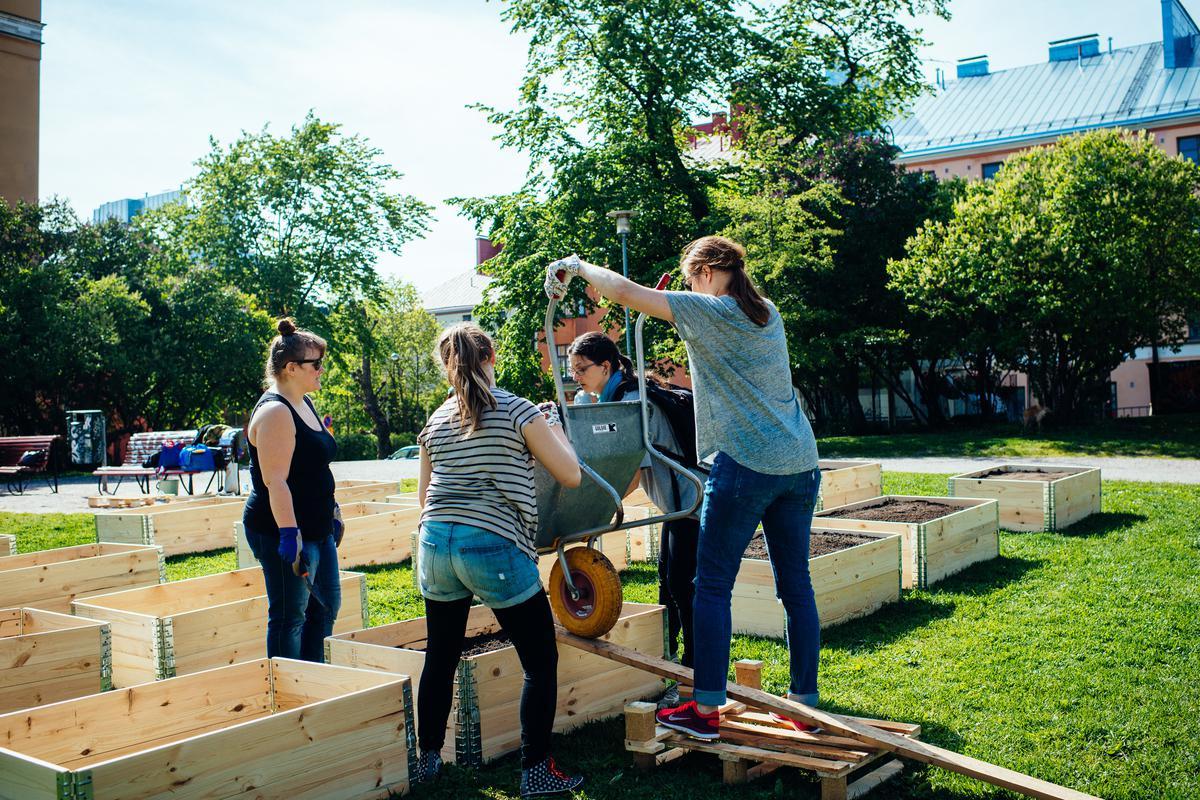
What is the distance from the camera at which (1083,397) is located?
82.5ft

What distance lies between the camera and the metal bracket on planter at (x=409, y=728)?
3979mm

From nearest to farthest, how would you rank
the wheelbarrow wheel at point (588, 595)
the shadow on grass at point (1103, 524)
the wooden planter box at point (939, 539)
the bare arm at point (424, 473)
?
the bare arm at point (424, 473) < the wheelbarrow wheel at point (588, 595) < the wooden planter box at point (939, 539) < the shadow on grass at point (1103, 524)

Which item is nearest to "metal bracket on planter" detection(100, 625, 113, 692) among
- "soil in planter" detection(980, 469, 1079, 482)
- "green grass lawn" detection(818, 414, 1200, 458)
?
"soil in planter" detection(980, 469, 1079, 482)

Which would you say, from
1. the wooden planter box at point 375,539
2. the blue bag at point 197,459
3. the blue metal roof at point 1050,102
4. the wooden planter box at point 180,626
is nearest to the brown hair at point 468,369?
the wooden planter box at point 180,626

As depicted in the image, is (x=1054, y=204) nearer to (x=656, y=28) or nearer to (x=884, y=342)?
(x=884, y=342)

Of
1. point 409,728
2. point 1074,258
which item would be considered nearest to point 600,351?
point 409,728

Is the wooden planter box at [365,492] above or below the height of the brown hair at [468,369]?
below

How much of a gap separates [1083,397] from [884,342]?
550cm

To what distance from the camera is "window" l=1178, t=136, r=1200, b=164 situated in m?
41.3

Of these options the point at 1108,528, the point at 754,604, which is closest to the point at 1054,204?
the point at 1108,528

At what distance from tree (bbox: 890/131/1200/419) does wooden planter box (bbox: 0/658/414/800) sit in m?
22.0

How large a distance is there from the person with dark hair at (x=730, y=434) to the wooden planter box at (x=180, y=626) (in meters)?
3.19

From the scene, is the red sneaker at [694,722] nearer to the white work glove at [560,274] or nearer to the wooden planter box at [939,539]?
the white work glove at [560,274]

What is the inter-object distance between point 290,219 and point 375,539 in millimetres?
32606
